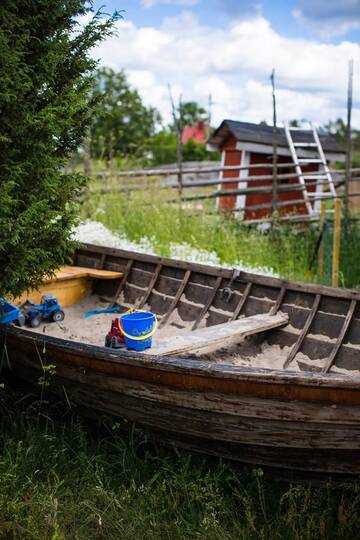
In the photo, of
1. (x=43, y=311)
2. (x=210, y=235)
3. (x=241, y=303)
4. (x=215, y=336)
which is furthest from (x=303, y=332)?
(x=210, y=235)

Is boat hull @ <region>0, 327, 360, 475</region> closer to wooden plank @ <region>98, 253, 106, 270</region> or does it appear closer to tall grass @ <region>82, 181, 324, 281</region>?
wooden plank @ <region>98, 253, 106, 270</region>

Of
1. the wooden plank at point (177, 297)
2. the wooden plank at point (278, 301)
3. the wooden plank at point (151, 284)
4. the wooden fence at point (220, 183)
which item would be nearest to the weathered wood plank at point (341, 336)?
the wooden plank at point (278, 301)

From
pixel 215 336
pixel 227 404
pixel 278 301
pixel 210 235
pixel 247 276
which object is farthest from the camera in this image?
pixel 210 235

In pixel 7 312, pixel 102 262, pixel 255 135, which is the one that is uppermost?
pixel 255 135

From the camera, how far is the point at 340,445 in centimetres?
339

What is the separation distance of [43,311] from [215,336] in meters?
1.85

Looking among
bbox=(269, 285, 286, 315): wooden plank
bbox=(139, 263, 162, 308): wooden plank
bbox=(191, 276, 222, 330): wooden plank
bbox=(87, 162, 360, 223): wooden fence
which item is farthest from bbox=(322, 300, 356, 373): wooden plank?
bbox=(87, 162, 360, 223): wooden fence

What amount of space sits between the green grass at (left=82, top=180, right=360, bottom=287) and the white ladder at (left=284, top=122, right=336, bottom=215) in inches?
128

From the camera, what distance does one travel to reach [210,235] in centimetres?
899

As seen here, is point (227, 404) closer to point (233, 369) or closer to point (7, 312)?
point (233, 369)

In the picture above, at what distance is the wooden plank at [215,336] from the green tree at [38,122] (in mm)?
1136

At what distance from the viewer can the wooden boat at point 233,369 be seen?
11.2ft

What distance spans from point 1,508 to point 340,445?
1903 millimetres

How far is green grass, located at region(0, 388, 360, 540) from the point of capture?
10.8 feet
